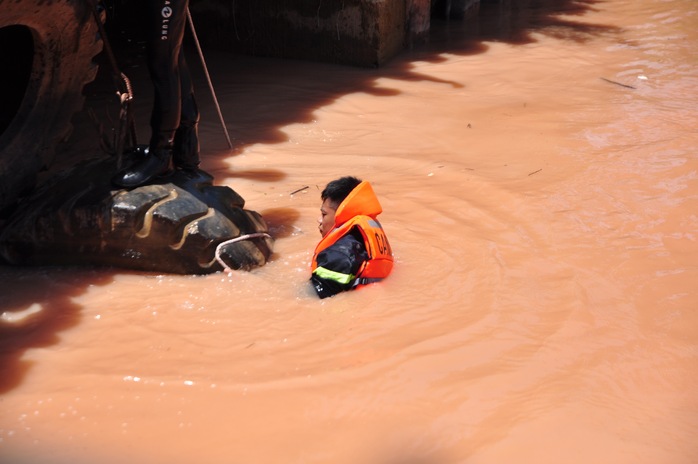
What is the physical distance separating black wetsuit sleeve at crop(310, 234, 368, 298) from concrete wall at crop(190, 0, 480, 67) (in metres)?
4.36

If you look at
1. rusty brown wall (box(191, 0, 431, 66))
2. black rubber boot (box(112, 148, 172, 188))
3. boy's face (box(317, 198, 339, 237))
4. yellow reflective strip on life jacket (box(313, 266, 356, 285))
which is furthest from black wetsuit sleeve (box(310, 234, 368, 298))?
rusty brown wall (box(191, 0, 431, 66))

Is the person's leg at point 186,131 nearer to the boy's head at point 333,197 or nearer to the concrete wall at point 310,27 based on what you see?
the boy's head at point 333,197

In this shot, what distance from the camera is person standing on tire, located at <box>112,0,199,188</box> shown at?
4.00 m

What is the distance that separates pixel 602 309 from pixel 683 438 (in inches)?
38.7

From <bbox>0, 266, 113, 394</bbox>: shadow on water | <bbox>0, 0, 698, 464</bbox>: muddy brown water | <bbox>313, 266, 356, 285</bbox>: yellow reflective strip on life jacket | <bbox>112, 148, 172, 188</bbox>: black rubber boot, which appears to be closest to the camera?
<bbox>0, 0, 698, 464</bbox>: muddy brown water

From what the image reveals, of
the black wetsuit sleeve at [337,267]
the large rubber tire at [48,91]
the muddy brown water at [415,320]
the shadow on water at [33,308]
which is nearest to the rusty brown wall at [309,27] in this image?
the muddy brown water at [415,320]

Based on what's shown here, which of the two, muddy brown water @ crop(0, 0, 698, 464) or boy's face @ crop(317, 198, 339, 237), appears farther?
boy's face @ crop(317, 198, 339, 237)

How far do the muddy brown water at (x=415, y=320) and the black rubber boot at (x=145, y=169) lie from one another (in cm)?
47

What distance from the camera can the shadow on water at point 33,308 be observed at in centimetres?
335

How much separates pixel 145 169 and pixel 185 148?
0.32 meters

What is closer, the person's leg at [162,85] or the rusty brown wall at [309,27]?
the person's leg at [162,85]

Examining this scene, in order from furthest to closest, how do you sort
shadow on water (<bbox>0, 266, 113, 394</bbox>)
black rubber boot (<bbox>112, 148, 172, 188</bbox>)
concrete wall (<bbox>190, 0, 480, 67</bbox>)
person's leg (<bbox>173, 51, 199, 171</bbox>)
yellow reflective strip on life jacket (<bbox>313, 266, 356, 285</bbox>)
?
concrete wall (<bbox>190, 0, 480, 67</bbox>) < person's leg (<bbox>173, 51, 199, 171</bbox>) < black rubber boot (<bbox>112, 148, 172, 188</bbox>) < yellow reflective strip on life jacket (<bbox>313, 266, 356, 285</bbox>) < shadow on water (<bbox>0, 266, 113, 394</bbox>)

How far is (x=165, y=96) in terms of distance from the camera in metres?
4.12

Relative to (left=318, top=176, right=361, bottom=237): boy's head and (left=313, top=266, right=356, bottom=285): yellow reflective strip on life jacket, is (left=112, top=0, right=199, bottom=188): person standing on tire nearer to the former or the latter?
(left=318, top=176, right=361, bottom=237): boy's head
